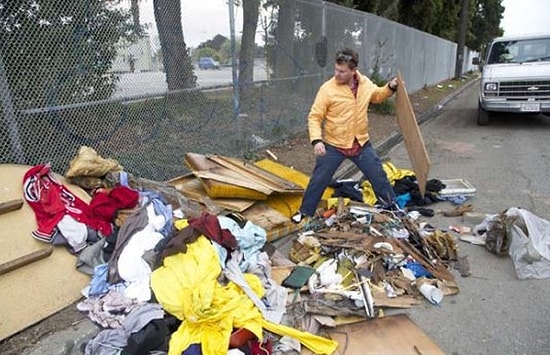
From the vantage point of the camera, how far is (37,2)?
143 inches

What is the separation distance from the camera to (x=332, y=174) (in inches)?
175

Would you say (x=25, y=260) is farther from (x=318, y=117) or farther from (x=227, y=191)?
(x=318, y=117)

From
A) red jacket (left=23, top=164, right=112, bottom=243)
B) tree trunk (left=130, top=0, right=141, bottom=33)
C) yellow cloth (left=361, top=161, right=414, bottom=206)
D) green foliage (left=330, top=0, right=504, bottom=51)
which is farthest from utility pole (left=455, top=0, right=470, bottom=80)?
red jacket (left=23, top=164, right=112, bottom=243)

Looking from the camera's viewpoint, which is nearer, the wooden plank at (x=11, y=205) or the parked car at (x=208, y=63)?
the wooden plank at (x=11, y=205)

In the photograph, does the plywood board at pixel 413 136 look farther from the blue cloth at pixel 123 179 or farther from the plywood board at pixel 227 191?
the blue cloth at pixel 123 179

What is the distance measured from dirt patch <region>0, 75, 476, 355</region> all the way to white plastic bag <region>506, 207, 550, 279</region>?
301 cm

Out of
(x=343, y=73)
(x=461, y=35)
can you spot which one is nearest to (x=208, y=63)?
(x=343, y=73)

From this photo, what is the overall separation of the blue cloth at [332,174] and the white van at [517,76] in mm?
6738

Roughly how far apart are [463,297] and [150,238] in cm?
252

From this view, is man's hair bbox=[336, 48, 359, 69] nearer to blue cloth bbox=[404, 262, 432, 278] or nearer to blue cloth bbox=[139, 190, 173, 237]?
blue cloth bbox=[404, 262, 432, 278]

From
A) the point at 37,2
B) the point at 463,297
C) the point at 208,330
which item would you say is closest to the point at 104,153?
the point at 37,2

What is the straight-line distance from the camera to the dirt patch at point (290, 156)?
2705mm

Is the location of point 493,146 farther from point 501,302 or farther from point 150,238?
point 150,238

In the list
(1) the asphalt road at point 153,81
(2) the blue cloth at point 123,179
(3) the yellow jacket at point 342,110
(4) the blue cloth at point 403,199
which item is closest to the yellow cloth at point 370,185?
(4) the blue cloth at point 403,199
